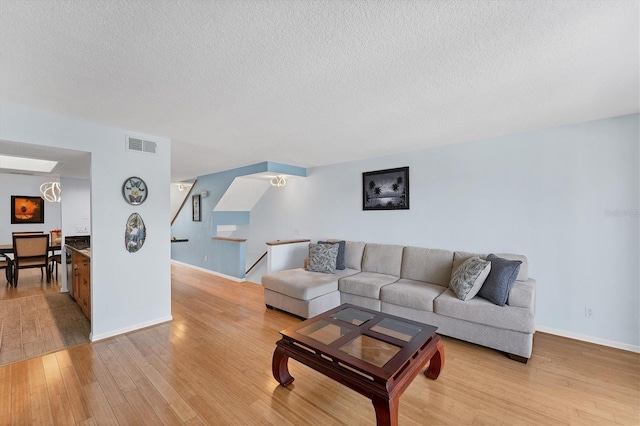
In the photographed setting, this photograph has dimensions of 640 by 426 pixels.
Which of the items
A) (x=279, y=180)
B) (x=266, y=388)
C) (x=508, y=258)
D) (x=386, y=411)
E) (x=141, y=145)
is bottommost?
(x=266, y=388)

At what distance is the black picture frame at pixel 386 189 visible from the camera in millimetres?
4152

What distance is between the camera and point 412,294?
3145 mm

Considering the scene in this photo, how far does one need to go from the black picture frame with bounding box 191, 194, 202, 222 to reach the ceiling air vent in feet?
10.9

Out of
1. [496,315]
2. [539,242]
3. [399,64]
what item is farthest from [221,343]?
[539,242]

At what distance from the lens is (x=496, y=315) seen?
2.62 metres

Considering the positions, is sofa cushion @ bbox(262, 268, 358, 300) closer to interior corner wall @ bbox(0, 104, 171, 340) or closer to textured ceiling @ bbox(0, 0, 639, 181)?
interior corner wall @ bbox(0, 104, 171, 340)

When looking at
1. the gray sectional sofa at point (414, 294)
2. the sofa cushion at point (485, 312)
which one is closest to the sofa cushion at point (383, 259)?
the gray sectional sofa at point (414, 294)

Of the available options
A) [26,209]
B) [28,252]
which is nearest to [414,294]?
[28,252]

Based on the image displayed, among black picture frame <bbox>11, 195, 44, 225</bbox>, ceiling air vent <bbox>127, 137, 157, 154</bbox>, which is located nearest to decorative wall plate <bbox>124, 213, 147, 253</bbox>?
ceiling air vent <bbox>127, 137, 157, 154</bbox>

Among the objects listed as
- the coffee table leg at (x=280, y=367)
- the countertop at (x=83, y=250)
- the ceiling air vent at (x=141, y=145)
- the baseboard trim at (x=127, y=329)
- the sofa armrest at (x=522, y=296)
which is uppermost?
the ceiling air vent at (x=141, y=145)

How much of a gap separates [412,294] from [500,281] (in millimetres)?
903

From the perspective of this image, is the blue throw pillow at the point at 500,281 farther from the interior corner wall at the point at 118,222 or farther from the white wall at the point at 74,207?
the white wall at the point at 74,207

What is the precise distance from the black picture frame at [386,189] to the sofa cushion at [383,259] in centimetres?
65

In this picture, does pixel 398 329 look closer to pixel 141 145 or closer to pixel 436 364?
pixel 436 364
